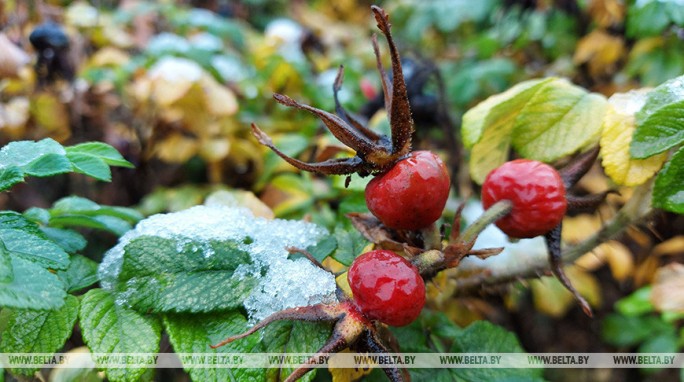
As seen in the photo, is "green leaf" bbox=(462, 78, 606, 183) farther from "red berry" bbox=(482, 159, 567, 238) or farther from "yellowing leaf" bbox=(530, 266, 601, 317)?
"yellowing leaf" bbox=(530, 266, 601, 317)

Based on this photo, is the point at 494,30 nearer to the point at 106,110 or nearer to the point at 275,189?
the point at 275,189

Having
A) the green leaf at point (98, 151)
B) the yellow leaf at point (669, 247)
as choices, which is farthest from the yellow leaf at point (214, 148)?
the yellow leaf at point (669, 247)

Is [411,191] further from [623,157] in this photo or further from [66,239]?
[66,239]

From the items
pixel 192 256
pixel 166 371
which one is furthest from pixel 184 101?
pixel 192 256

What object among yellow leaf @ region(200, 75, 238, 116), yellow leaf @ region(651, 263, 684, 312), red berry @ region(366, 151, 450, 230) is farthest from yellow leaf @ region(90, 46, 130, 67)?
yellow leaf @ region(651, 263, 684, 312)

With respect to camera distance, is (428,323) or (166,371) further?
(166,371)

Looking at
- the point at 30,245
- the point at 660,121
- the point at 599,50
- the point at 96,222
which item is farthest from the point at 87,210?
the point at 599,50
